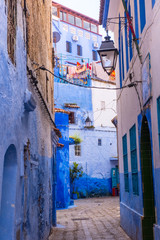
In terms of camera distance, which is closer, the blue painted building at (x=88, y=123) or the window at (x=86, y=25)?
the blue painted building at (x=88, y=123)

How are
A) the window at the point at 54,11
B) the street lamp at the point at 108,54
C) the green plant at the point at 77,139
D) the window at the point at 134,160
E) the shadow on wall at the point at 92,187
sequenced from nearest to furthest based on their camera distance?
the street lamp at the point at 108,54
the window at the point at 134,160
the shadow on wall at the point at 92,187
the green plant at the point at 77,139
the window at the point at 54,11

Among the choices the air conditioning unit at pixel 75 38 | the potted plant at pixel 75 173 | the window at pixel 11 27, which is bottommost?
the potted plant at pixel 75 173

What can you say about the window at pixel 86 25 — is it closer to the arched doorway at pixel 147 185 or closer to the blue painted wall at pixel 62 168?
the blue painted wall at pixel 62 168

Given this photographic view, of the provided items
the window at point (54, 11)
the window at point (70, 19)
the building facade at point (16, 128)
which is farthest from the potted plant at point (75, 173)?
the building facade at point (16, 128)

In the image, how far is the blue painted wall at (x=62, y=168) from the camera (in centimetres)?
2111

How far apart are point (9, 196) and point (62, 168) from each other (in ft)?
53.5

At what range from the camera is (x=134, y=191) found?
10.1 m

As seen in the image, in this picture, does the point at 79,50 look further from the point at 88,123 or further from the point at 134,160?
the point at 134,160

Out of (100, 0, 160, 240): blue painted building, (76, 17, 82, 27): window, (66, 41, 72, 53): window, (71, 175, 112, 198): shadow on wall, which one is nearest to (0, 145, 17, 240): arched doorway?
(100, 0, 160, 240): blue painted building

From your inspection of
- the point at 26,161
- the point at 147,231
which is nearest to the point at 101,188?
the point at 147,231

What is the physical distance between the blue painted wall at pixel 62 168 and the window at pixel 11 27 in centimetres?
1599

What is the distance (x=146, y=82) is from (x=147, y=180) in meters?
2.55

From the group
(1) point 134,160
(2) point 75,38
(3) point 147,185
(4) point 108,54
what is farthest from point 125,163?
(2) point 75,38

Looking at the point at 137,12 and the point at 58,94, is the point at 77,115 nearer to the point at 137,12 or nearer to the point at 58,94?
the point at 58,94
